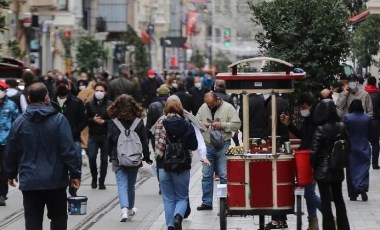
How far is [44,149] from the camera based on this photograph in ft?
40.4

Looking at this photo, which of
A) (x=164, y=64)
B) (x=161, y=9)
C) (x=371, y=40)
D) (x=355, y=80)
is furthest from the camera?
(x=161, y=9)

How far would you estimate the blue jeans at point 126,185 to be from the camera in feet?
57.6

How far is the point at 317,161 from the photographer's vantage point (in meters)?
14.2

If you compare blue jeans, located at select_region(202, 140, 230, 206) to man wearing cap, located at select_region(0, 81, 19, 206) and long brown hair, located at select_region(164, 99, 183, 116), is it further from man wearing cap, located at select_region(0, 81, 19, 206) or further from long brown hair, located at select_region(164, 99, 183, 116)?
long brown hair, located at select_region(164, 99, 183, 116)

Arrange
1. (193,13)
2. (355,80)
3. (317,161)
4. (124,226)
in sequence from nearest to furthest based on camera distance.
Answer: (317,161) → (124,226) → (355,80) → (193,13)

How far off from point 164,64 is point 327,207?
294ft

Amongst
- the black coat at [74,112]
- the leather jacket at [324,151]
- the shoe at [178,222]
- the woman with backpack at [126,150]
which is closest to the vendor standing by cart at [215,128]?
the woman with backpack at [126,150]

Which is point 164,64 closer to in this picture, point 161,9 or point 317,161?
point 161,9

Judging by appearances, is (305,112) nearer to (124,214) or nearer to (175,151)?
(175,151)

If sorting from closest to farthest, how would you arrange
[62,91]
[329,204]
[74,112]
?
[329,204] → [74,112] → [62,91]

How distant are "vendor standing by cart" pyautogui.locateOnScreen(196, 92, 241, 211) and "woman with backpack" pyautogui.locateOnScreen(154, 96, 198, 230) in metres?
3.06

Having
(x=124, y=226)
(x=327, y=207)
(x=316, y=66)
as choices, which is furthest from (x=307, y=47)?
(x=327, y=207)

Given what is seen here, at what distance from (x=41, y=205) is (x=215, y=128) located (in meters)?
6.31

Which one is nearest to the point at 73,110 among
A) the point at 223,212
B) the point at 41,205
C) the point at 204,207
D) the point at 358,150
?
the point at 204,207
